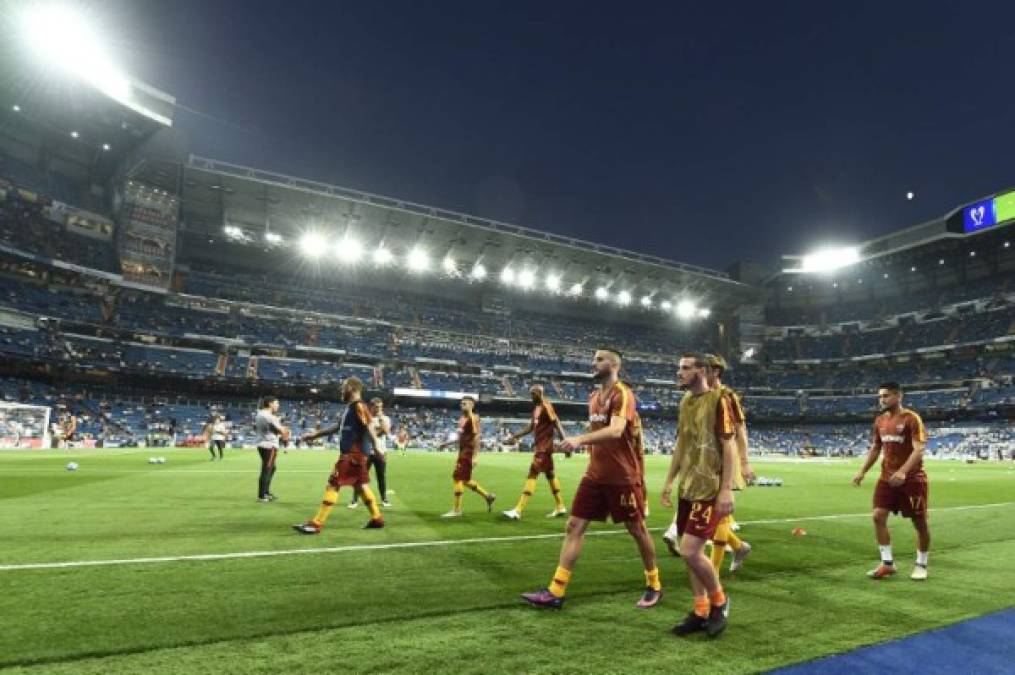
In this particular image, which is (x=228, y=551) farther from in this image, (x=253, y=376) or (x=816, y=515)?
(x=253, y=376)

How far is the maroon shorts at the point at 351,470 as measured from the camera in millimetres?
8680

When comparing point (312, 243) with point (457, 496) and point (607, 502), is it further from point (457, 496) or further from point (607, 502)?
point (607, 502)

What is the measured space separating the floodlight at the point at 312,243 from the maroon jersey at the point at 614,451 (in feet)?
199

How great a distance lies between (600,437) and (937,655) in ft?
9.57

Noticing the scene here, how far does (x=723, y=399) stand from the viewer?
195 inches

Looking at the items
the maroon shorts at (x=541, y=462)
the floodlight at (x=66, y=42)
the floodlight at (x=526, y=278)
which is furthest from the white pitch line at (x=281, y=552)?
the floodlight at (x=526, y=278)

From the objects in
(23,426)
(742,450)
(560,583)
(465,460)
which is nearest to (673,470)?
(560,583)

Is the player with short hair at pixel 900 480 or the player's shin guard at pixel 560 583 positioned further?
the player with short hair at pixel 900 480

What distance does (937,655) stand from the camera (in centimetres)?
424

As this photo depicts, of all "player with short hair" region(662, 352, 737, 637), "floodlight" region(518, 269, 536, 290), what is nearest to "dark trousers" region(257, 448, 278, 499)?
"player with short hair" region(662, 352, 737, 637)

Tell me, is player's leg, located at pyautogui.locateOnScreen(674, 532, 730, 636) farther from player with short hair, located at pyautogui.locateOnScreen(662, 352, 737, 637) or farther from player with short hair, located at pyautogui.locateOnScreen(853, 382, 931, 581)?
player with short hair, located at pyautogui.locateOnScreen(853, 382, 931, 581)

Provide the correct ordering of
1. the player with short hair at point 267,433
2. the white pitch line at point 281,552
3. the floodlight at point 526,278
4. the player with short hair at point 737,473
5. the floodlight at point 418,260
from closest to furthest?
the player with short hair at point 737,473 → the white pitch line at point 281,552 → the player with short hair at point 267,433 → the floodlight at point 418,260 → the floodlight at point 526,278

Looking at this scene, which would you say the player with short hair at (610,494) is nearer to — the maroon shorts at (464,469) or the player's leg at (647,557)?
the player's leg at (647,557)

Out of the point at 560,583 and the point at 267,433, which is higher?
the point at 267,433
